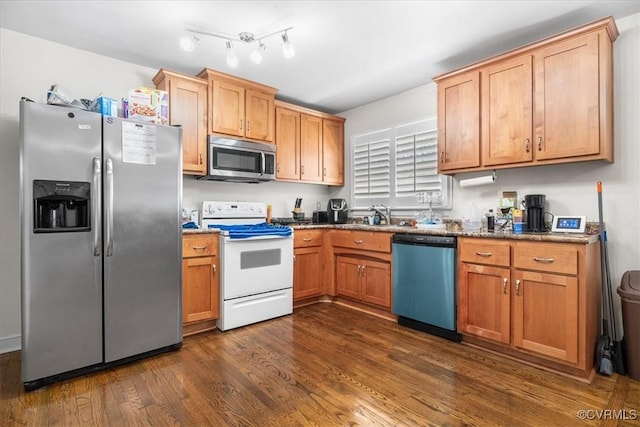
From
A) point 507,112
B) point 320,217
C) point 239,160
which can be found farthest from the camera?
point 320,217

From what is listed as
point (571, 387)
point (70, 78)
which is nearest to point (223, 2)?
point (70, 78)

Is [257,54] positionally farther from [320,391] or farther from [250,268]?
[320,391]

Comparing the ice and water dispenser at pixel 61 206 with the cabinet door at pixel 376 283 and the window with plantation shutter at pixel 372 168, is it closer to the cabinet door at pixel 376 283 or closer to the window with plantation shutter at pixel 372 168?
the cabinet door at pixel 376 283

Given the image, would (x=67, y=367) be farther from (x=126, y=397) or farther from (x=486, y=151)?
(x=486, y=151)

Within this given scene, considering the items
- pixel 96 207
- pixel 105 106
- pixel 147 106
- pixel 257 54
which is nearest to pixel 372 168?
pixel 257 54

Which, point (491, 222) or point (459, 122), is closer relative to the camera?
point (491, 222)

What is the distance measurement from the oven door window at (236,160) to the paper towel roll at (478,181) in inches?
83.9

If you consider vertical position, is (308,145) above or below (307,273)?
above

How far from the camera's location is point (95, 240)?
86.0 inches

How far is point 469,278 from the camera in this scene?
8.54 feet

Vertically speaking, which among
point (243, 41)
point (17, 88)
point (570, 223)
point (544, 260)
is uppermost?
point (243, 41)

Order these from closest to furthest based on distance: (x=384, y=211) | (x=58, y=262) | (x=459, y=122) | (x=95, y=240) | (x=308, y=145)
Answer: (x=58, y=262) → (x=95, y=240) → (x=459, y=122) → (x=384, y=211) → (x=308, y=145)

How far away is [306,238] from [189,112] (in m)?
1.77

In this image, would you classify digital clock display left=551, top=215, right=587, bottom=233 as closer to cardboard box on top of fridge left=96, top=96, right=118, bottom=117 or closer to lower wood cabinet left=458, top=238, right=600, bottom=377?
lower wood cabinet left=458, top=238, right=600, bottom=377
